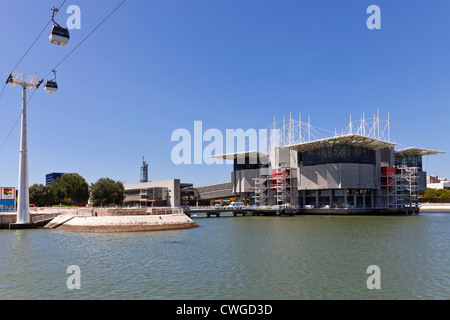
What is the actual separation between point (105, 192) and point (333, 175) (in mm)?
91355

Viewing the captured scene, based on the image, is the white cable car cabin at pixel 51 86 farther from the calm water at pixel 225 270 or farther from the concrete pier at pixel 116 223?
the concrete pier at pixel 116 223

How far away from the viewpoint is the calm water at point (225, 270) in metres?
20.9

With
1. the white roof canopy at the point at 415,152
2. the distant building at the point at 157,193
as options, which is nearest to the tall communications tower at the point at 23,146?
the distant building at the point at 157,193

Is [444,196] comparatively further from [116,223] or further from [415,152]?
[116,223]

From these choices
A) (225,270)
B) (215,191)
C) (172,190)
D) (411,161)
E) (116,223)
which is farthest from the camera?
(215,191)

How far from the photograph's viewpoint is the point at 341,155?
5064 inches

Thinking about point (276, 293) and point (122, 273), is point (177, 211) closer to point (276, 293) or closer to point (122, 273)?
point (122, 273)

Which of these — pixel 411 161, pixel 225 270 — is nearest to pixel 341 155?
pixel 411 161

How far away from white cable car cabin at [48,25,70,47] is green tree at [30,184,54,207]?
5328 inches

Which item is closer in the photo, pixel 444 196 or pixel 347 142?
pixel 347 142

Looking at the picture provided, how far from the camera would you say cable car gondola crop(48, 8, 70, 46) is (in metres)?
28.5

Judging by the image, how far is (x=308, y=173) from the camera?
134 metres
